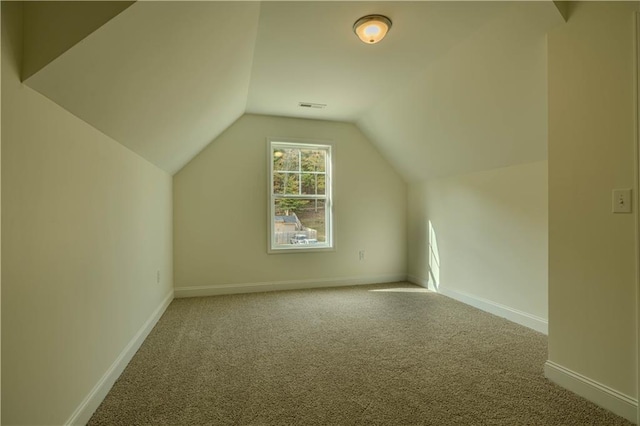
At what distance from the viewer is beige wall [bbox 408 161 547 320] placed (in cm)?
289

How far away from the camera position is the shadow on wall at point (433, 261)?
167 inches

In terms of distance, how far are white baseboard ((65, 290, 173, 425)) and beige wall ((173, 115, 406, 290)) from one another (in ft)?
4.28

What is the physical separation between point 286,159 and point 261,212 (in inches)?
32.8

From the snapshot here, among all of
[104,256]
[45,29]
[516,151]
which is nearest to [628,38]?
[516,151]

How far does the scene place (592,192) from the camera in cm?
176

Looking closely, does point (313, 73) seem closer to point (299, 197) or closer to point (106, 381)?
point (299, 197)

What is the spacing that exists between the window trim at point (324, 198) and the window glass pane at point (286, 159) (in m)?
0.10

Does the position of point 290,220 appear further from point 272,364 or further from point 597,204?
point 597,204

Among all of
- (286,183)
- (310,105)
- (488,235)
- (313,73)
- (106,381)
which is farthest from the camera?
(286,183)

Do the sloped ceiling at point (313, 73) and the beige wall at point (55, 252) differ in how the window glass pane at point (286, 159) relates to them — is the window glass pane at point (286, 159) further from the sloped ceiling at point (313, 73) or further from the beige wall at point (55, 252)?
the beige wall at point (55, 252)

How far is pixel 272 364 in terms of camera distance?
87.0 inches

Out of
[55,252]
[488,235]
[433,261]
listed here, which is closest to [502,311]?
[488,235]

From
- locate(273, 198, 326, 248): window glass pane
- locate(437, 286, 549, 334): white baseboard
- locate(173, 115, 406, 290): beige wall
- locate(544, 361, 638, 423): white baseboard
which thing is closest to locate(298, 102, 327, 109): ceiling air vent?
locate(173, 115, 406, 290): beige wall

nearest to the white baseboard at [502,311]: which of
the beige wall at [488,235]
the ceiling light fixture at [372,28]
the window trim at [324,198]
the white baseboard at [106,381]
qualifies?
the beige wall at [488,235]
